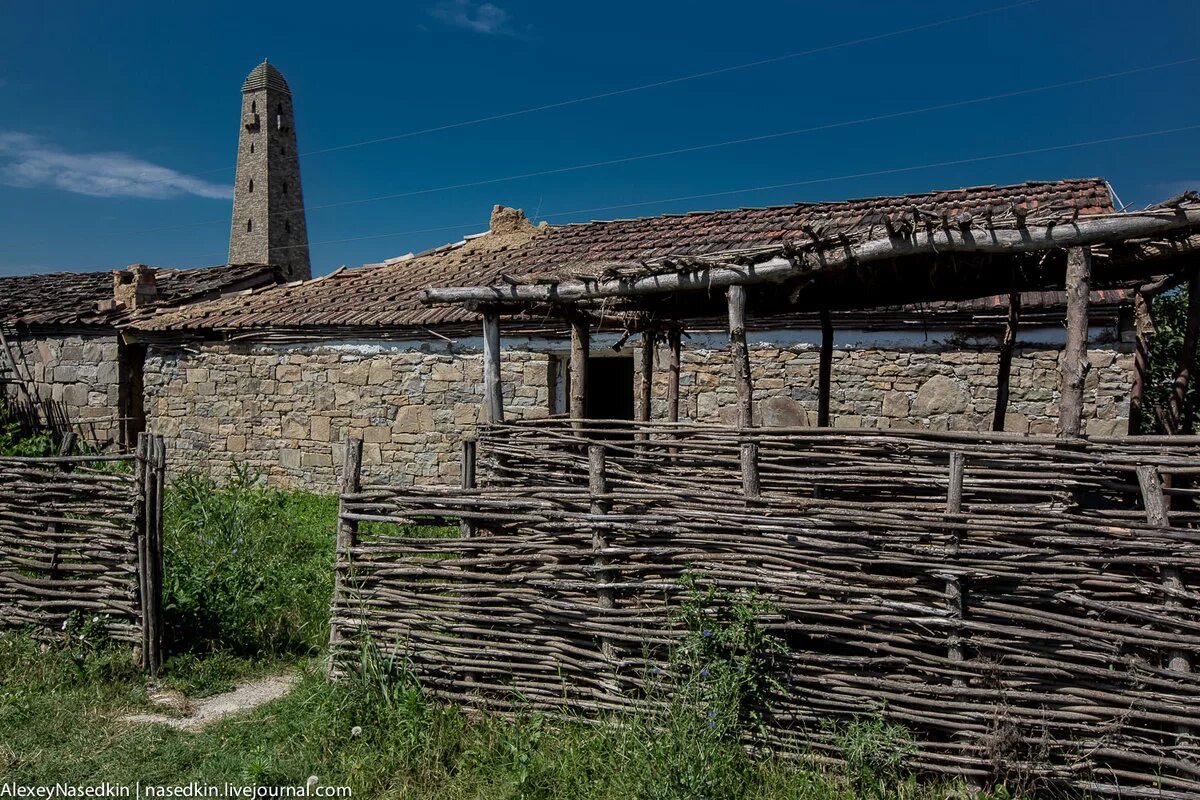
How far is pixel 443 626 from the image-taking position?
4.00m

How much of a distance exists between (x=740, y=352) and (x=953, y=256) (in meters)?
1.24

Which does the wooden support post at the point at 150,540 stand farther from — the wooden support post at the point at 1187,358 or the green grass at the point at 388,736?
the wooden support post at the point at 1187,358

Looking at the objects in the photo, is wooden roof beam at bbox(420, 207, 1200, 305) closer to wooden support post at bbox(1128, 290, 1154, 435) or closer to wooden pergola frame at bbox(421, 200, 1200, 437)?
wooden pergola frame at bbox(421, 200, 1200, 437)

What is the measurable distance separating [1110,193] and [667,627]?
8.08 m

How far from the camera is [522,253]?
36.4ft

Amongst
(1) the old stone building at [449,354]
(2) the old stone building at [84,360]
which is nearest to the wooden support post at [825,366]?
(1) the old stone building at [449,354]

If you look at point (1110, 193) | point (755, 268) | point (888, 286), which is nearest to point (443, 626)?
point (755, 268)

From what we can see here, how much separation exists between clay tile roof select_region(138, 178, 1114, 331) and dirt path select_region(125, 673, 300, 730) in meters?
5.34

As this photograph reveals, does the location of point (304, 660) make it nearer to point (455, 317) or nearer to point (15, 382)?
point (455, 317)

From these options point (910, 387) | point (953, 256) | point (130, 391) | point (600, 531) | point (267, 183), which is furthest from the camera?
point (267, 183)

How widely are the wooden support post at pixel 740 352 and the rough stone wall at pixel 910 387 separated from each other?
13.1ft

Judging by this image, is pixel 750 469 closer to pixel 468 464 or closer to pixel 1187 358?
pixel 468 464

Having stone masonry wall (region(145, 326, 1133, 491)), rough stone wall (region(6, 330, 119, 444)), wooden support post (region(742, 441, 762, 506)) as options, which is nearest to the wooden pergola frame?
wooden support post (region(742, 441, 762, 506))

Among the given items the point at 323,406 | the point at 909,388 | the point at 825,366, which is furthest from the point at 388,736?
the point at 323,406
